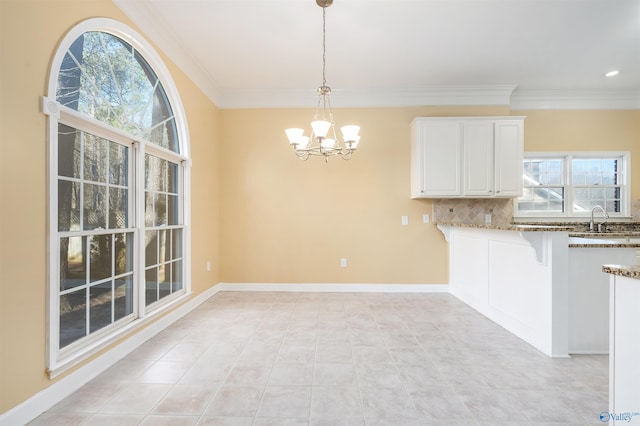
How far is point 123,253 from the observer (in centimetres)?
241

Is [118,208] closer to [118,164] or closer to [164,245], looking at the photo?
[118,164]

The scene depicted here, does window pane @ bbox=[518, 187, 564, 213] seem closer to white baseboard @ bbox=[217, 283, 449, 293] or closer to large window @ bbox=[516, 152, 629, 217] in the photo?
large window @ bbox=[516, 152, 629, 217]

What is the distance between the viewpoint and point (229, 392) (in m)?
1.83

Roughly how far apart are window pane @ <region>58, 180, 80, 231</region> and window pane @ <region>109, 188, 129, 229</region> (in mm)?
326

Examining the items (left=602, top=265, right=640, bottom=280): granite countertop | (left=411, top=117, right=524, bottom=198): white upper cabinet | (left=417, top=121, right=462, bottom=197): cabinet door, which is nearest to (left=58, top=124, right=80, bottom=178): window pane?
(left=602, top=265, right=640, bottom=280): granite countertop

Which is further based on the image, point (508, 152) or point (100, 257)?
point (508, 152)

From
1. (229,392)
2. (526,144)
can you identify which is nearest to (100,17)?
(229,392)

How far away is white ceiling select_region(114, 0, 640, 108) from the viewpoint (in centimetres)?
254

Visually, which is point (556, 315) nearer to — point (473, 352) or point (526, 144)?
point (473, 352)

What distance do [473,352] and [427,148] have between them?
2518 millimetres

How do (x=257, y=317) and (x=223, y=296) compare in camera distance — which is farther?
(x=223, y=296)

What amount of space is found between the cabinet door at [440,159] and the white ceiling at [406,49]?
555 mm

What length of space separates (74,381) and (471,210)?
4503 mm

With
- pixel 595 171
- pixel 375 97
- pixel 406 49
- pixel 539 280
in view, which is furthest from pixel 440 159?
pixel 595 171
